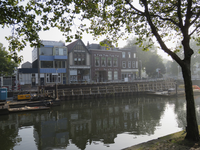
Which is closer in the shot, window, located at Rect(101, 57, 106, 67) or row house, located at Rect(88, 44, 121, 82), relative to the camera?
row house, located at Rect(88, 44, 121, 82)

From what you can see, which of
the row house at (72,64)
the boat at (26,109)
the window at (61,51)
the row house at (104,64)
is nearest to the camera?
the boat at (26,109)

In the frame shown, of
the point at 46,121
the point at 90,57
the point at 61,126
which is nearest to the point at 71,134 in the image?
the point at 61,126

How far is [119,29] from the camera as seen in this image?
32.7ft

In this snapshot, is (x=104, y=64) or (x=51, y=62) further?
(x=104, y=64)

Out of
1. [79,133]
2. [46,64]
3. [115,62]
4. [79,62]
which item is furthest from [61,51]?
[79,133]

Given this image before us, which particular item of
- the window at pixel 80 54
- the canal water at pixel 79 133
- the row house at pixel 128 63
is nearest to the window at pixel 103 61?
the window at pixel 80 54

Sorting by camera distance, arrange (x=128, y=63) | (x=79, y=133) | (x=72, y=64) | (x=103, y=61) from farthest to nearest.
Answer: (x=128, y=63) → (x=103, y=61) → (x=72, y=64) → (x=79, y=133)

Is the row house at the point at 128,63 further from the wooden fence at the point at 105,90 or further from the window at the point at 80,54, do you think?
the window at the point at 80,54

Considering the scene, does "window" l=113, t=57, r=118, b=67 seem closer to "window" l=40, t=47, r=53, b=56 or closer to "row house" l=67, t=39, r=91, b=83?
"row house" l=67, t=39, r=91, b=83

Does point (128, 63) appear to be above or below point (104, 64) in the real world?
above

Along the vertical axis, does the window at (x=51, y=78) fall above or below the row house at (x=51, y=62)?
below

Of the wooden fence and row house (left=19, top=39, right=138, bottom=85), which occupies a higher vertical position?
row house (left=19, top=39, right=138, bottom=85)

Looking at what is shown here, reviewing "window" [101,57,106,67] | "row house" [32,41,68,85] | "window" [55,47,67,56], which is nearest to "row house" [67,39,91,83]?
"window" [55,47,67,56]

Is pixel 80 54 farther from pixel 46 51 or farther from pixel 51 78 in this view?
pixel 51 78
